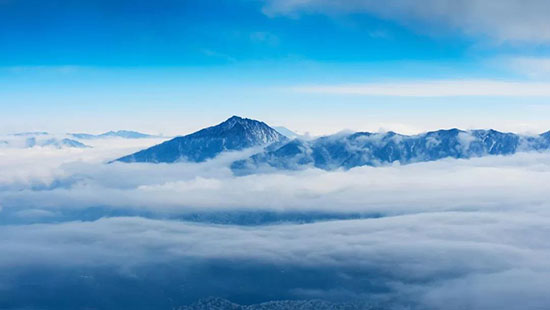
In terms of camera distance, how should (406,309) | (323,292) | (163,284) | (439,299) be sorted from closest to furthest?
(406,309), (439,299), (323,292), (163,284)

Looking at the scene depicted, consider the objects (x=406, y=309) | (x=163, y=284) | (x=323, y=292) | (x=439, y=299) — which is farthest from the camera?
(x=163, y=284)

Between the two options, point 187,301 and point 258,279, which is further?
point 258,279

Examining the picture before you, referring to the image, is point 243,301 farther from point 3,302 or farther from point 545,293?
point 545,293

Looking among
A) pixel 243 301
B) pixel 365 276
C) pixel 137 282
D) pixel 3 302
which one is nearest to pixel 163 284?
pixel 137 282

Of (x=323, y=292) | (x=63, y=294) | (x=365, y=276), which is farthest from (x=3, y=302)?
(x=365, y=276)

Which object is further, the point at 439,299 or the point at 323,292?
the point at 323,292

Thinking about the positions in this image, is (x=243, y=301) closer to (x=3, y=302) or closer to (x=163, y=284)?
(x=163, y=284)
